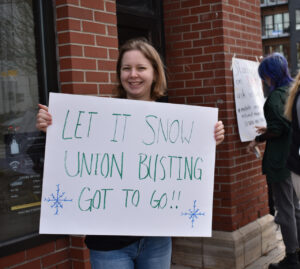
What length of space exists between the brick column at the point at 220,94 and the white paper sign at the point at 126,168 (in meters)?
2.10

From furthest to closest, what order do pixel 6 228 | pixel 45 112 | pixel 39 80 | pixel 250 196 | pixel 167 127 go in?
pixel 250 196
pixel 39 80
pixel 6 228
pixel 167 127
pixel 45 112

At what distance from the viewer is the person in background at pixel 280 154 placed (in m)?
3.98

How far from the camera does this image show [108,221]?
211 centimetres

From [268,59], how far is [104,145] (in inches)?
99.5

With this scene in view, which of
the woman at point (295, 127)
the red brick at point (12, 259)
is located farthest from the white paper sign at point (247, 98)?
the red brick at point (12, 259)

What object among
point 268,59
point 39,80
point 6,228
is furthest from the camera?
point 268,59

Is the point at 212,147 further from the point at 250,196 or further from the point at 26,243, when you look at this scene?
the point at 250,196

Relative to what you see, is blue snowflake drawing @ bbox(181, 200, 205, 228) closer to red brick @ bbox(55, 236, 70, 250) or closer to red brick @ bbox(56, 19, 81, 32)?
red brick @ bbox(55, 236, 70, 250)

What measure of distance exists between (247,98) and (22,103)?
2.55 metres

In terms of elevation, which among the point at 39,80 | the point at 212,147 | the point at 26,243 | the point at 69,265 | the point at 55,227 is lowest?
the point at 69,265

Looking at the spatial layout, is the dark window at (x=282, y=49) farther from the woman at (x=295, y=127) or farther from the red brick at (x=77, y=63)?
the red brick at (x=77, y=63)

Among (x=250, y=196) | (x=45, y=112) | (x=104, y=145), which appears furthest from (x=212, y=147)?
(x=250, y=196)

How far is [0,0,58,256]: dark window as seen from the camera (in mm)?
2709

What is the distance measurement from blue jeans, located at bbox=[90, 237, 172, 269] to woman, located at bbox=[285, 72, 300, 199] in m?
1.32
